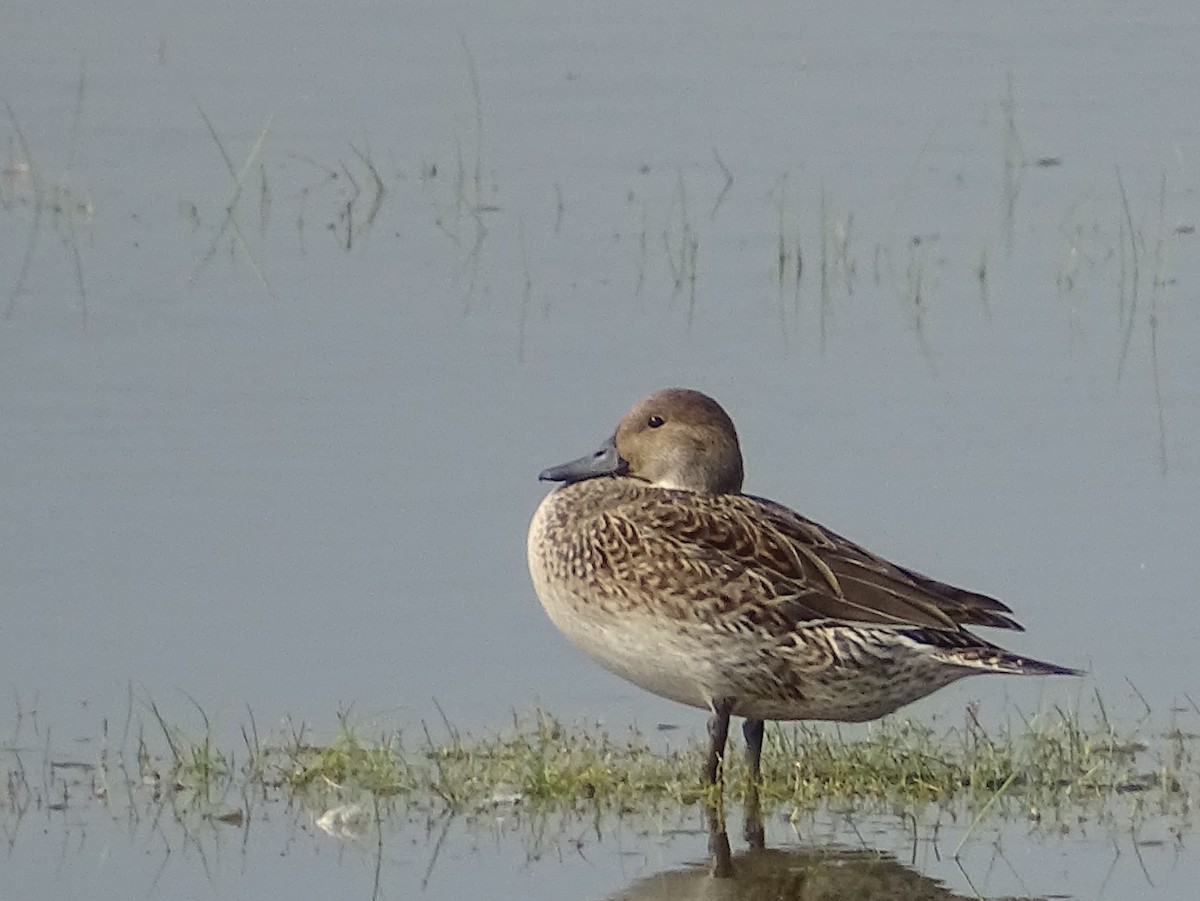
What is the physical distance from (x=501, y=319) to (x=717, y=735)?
4267 mm

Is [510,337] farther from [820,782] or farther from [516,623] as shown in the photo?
[820,782]

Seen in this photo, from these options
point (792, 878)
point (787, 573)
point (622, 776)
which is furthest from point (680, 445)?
point (792, 878)

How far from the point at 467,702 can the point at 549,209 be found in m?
5.18

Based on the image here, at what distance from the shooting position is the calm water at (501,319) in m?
8.21

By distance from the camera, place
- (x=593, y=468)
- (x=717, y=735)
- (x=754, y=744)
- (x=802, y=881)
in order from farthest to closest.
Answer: (x=593, y=468) → (x=754, y=744) → (x=717, y=735) → (x=802, y=881)

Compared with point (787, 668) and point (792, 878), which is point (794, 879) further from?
point (787, 668)

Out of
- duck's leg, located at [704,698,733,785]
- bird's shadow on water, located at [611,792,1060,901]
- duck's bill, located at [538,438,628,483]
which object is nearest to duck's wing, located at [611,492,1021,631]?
duck's leg, located at [704,698,733,785]

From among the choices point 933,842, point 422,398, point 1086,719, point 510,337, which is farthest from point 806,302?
point 933,842

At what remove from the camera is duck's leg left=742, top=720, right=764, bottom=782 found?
7380mm

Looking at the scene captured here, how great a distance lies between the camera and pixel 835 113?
47.5 ft

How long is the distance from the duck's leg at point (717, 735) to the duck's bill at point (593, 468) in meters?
0.90

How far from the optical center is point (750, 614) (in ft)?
24.3

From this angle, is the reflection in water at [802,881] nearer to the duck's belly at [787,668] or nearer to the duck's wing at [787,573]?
the duck's belly at [787,668]

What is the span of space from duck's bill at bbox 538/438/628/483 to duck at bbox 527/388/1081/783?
344 mm
